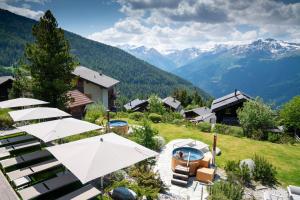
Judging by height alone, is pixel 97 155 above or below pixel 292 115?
above

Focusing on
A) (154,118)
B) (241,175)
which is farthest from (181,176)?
(154,118)

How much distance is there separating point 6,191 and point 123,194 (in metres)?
4.60

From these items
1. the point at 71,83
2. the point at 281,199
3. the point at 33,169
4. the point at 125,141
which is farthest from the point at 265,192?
the point at 71,83

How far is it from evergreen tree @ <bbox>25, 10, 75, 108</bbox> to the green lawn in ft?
33.8

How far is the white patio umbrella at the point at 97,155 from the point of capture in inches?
319

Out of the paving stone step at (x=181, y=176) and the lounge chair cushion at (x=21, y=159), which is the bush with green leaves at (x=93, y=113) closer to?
the lounge chair cushion at (x=21, y=159)

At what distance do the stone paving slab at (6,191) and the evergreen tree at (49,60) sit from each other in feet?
34.2

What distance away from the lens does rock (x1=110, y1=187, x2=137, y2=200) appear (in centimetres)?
1009

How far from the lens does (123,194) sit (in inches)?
400

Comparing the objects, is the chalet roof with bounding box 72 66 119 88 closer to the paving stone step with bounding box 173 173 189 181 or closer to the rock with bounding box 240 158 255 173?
the paving stone step with bounding box 173 173 189 181

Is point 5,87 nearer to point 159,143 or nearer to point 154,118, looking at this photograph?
point 154,118

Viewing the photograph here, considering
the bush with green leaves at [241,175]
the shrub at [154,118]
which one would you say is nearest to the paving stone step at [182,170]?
the bush with green leaves at [241,175]

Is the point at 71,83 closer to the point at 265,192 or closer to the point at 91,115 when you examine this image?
the point at 91,115

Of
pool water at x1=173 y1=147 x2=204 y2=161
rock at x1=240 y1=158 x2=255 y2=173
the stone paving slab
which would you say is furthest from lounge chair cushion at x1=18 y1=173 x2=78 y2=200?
rock at x1=240 y1=158 x2=255 y2=173
